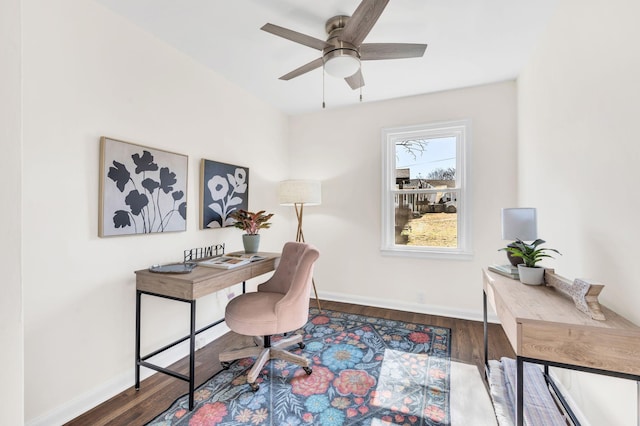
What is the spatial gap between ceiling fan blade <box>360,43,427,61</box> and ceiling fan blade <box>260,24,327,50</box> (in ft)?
0.93

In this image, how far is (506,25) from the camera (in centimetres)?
203

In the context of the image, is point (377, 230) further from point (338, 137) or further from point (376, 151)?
point (338, 137)

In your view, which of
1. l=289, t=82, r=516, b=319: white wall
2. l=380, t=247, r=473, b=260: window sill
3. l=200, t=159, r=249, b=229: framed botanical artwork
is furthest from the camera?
l=380, t=247, r=473, b=260: window sill

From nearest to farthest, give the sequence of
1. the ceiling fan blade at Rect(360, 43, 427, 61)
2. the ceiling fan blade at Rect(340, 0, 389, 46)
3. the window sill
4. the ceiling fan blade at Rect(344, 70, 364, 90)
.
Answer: the ceiling fan blade at Rect(340, 0, 389, 46) < the ceiling fan blade at Rect(360, 43, 427, 61) < the ceiling fan blade at Rect(344, 70, 364, 90) < the window sill

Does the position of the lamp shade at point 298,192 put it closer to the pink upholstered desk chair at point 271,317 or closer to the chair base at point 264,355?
the pink upholstered desk chair at point 271,317

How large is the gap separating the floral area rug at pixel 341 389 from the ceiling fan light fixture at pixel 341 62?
2233mm

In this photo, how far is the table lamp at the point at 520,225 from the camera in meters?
1.79

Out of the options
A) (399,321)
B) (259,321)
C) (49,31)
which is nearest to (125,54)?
(49,31)

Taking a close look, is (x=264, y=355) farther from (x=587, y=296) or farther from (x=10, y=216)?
(x=587, y=296)

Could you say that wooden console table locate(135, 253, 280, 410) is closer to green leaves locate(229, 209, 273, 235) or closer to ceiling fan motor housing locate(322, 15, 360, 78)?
green leaves locate(229, 209, 273, 235)

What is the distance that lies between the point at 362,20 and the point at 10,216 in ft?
5.84

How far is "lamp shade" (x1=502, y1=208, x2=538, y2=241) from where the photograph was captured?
1788 mm

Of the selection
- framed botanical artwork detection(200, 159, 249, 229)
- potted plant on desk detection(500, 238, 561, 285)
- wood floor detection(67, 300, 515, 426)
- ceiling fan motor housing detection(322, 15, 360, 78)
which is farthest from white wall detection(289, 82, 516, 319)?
ceiling fan motor housing detection(322, 15, 360, 78)

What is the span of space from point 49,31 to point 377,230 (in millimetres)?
3274
